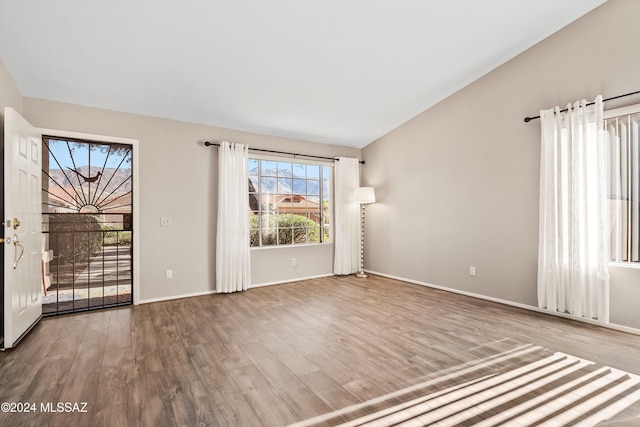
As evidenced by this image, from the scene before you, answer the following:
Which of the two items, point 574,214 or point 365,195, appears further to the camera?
point 365,195

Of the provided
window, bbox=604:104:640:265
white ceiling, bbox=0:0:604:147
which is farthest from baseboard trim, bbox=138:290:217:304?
window, bbox=604:104:640:265

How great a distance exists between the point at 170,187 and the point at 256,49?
7.14 feet

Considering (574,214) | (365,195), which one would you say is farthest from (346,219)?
(574,214)

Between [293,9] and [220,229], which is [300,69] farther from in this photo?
[220,229]

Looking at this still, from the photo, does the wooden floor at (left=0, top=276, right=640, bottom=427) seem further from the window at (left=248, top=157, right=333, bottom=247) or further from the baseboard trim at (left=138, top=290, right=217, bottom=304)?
the window at (left=248, top=157, right=333, bottom=247)

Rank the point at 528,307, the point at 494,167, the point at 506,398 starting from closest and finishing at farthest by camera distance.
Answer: the point at 506,398, the point at 528,307, the point at 494,167

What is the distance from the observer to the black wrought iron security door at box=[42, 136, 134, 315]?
4.26 meters

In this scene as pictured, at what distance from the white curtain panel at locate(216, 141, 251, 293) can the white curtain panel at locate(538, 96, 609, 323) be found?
375 cm

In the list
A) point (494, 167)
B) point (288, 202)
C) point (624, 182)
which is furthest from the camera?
point (288, 202)

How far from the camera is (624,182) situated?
9.25 ft

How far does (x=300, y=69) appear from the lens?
338 cm

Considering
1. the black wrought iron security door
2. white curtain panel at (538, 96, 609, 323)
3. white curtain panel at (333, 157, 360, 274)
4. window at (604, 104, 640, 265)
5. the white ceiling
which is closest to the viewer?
the white ceiling

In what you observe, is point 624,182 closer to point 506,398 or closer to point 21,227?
point 506,398

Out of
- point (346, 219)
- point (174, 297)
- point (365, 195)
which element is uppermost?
point (365, 195)
